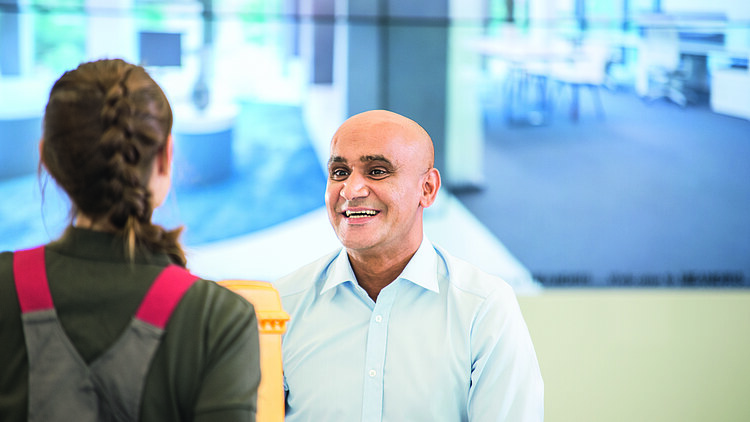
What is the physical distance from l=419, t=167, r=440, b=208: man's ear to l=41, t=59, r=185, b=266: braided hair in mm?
987

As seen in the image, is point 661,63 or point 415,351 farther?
point 661,63

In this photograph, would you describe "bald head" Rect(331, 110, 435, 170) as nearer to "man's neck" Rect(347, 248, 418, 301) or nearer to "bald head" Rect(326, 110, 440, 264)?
"bald head" Rect(326, 110, 440, 264)

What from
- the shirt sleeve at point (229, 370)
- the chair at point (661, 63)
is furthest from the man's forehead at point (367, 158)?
the chair at point (661, 63)

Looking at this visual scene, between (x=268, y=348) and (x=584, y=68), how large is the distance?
282 centimetres

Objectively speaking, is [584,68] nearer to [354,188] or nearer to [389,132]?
[389,132]

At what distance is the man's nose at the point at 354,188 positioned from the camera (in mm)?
1698

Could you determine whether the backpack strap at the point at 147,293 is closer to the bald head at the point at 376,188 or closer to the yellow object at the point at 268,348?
the yellow object at the point at 268,348

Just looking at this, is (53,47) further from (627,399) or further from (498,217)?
(627,399)

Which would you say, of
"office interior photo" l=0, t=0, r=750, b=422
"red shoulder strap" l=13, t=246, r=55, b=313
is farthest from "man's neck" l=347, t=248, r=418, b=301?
"office interior photo" l=0, t=0, r=750, b=422

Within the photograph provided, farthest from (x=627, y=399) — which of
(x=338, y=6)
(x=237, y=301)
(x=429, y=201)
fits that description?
(x=237, y=301)

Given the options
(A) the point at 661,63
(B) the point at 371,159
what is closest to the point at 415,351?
(B) the point at 371,159

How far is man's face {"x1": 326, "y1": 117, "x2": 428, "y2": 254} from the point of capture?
1.70 metres

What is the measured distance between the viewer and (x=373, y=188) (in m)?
1.72

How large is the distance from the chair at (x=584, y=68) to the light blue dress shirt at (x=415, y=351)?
1.93 meters
